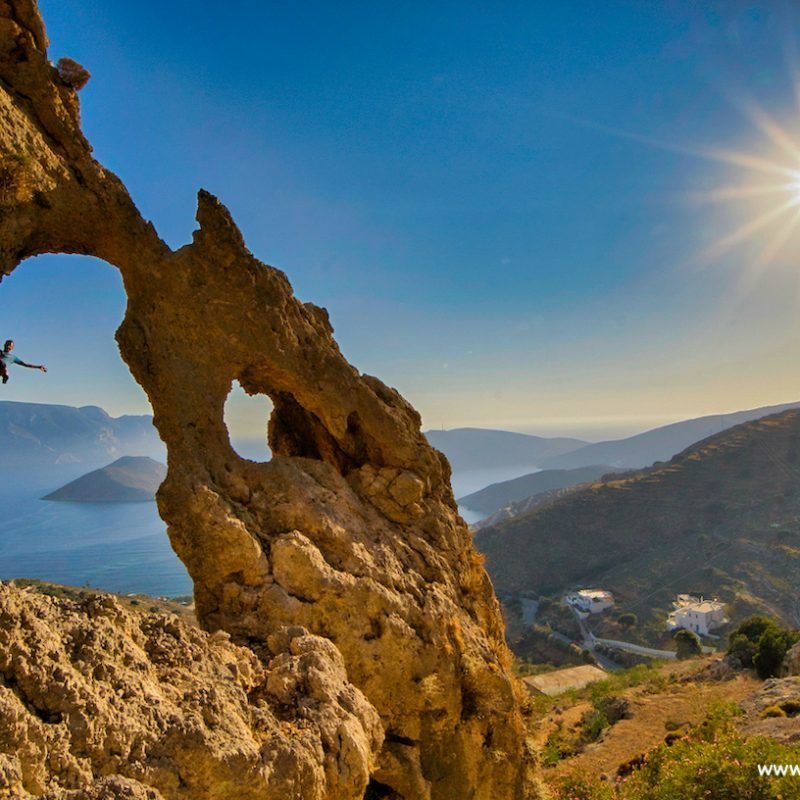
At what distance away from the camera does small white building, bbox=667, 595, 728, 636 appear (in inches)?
2238

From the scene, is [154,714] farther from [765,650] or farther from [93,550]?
[93,550]

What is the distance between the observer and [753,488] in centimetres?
8825

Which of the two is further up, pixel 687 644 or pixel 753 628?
pixel 753 628

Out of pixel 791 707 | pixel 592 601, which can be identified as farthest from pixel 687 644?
pixel 791 707

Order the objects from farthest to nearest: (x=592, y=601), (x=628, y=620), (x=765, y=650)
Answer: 1. (x=592, y=601)
2. (x=628, y=620)
3. (x=765, y=650)

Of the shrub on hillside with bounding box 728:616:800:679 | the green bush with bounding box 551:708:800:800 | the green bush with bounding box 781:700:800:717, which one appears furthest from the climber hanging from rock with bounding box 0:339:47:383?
the shrub on hillside with bounding box 728:616:800:679

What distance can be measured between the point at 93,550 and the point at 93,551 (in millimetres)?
1323

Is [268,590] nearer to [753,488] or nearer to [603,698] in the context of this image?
[603,698]

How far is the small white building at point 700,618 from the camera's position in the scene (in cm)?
5684

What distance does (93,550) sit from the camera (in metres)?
124

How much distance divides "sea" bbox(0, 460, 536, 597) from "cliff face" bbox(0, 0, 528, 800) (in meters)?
59.2

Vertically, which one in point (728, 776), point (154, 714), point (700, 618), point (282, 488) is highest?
point (282, 488)

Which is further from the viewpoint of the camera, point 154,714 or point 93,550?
point 93,550

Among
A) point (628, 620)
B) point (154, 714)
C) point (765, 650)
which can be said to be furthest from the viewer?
point (628, 620)
